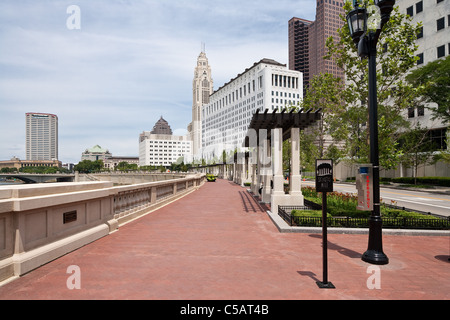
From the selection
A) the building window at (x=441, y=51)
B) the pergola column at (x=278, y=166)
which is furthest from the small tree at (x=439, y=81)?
the pergola column at (x=278, y=166)

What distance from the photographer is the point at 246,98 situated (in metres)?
156

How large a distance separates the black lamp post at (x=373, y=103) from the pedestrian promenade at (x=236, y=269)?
440 millimetres

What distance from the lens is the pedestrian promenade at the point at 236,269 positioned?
186 inches

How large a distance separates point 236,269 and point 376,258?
3240mm

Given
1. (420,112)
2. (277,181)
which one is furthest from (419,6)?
(277,181)

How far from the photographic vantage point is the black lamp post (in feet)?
21.4

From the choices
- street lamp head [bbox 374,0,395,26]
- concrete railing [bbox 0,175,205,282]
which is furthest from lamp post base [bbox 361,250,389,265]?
concrete railing [bbox 0,175,205,282]

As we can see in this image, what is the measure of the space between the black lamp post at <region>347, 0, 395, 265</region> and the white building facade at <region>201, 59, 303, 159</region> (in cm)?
11016

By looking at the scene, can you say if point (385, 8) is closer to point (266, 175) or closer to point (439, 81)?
point (266, 175)

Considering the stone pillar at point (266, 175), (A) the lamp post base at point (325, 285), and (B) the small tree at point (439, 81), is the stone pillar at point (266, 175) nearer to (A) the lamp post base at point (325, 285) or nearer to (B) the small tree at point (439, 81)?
(A) the lamp post base at point (325, 285)

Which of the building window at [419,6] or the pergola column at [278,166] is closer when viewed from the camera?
the pergola column at [278,166]

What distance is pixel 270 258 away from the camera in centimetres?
666
